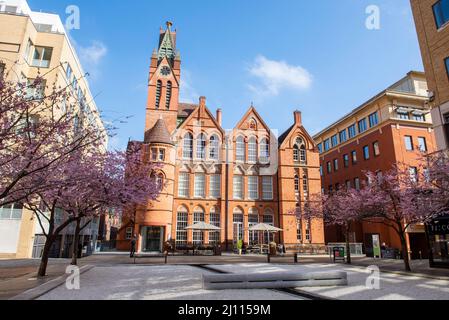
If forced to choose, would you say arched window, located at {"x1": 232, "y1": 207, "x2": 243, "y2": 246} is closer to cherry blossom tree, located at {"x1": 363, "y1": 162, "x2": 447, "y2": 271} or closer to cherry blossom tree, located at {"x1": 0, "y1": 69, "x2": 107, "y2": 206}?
cherry blossom tree, located at {"x1": 363, "y1": 162, "x2": 447, "y2": 271}

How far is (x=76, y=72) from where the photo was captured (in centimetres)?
3228

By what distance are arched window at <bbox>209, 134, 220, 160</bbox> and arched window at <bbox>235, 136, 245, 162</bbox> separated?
2502 millimetres

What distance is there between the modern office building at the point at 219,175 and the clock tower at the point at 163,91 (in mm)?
128

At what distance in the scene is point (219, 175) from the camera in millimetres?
37156

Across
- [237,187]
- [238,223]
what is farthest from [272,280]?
[237,187]

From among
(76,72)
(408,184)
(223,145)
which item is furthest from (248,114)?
(408,184)

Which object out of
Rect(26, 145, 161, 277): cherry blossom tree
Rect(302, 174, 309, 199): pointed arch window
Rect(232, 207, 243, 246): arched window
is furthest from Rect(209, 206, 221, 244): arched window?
Rect(26, 145, 161, 277): cherry blossom tree

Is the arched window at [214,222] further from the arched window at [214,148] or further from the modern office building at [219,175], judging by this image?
the arched window at [214,148]

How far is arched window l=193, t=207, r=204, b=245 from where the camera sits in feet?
114

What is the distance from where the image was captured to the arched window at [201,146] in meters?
37.4

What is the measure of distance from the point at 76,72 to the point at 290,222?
29745mm

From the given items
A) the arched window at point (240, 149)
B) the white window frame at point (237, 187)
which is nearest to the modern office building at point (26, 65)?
the white window frame at point (237, 187)
